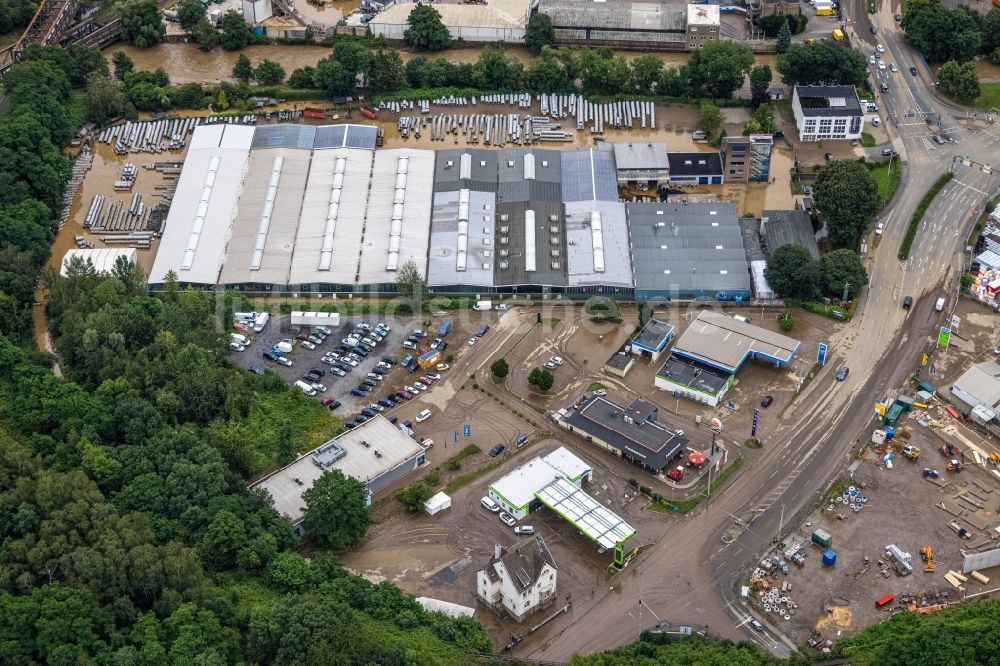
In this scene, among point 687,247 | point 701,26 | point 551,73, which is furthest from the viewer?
point 701,26

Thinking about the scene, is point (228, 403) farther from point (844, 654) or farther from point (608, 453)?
point (844, 654)

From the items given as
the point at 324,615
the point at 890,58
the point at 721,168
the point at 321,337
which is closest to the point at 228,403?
the point at 321,337

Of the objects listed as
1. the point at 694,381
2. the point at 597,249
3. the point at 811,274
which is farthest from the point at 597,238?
the point at 694,381

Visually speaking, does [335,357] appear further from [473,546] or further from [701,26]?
[701,26]

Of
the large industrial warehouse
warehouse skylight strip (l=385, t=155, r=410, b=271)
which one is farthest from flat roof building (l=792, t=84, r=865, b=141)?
warehouse skylight strip (l=385, t=155, r=410, b=271)

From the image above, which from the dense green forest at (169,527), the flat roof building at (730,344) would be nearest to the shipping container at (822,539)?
the dense green forest at (169,527)

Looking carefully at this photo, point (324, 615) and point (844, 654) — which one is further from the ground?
point (324, 615)

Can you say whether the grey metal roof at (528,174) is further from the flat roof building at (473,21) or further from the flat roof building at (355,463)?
the flat roof building at (355,463)
